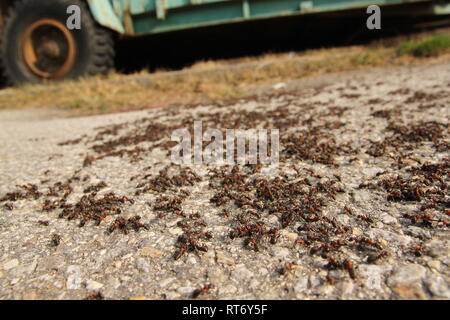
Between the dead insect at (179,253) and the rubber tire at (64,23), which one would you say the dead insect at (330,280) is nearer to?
the dead insect at (179,253)

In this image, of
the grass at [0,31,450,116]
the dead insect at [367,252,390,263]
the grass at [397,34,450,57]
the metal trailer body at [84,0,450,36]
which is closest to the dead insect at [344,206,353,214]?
the dead insect at [367,252,390,263]

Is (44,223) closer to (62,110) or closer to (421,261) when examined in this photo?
(421,261)

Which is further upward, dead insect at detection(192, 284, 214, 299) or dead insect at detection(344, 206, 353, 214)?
dead insect at detection(344, 206, 353, 214)

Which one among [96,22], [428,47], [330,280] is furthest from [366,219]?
[96,22]

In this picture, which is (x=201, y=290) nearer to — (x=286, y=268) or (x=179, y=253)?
(x=179, y=253)

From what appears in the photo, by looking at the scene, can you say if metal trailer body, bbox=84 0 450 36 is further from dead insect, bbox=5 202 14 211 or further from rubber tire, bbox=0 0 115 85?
dead insect, bbox=5 202 14 211

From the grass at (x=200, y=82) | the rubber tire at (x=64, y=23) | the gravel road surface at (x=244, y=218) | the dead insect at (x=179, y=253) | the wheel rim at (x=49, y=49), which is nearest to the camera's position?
the gravel road surface at (x=244, y=218)

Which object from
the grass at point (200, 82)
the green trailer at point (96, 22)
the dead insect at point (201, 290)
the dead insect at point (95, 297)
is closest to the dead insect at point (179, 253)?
the dead insect at point (201, 290)

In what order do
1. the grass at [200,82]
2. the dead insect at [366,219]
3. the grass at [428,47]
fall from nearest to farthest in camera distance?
the dead insect at [366,219] → the grass at [200,82] → the grass at [428,47]
